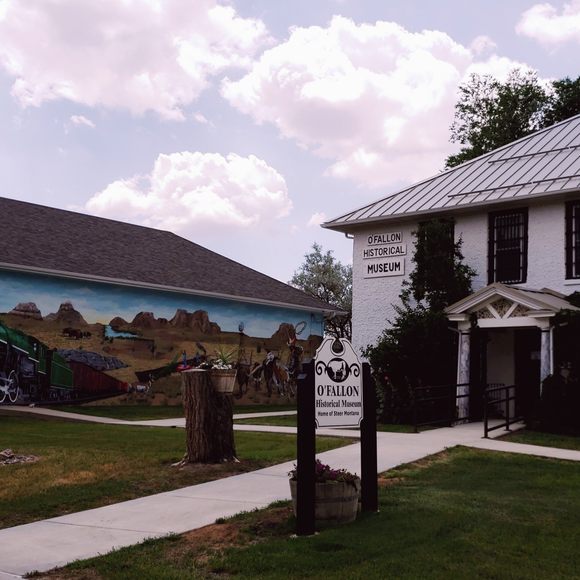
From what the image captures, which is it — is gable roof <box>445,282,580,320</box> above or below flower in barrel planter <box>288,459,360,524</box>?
above

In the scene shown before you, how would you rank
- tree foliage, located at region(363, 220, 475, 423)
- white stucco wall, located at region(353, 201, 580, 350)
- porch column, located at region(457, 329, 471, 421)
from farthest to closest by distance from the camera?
white stucco wall, located at region(353, 201, 580, 350), porch column, located at region(457, 329, 471, 421), tree foliage, located at region(363, 220, 475, 423)

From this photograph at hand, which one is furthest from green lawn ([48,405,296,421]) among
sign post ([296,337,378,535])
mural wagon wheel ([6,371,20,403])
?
sign post ([296,337,378,535])

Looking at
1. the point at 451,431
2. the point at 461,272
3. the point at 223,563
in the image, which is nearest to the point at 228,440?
the point at 223,563

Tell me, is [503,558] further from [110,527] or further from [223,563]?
[110,527]

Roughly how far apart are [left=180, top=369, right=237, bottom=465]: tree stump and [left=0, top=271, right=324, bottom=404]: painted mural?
13.1 meters

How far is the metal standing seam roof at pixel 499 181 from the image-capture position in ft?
65.3

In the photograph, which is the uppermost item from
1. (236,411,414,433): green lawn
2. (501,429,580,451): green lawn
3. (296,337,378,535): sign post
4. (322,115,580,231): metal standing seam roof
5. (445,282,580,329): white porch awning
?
(322,115,580,231): metal standing seam roof

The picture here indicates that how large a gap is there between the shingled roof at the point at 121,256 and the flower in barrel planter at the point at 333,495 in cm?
1710

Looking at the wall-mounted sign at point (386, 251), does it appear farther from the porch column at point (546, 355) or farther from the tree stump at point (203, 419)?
the tree stump at point (203, 419)

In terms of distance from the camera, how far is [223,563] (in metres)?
6.14

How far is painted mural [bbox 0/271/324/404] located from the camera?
22906mm

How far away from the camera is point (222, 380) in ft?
36.7

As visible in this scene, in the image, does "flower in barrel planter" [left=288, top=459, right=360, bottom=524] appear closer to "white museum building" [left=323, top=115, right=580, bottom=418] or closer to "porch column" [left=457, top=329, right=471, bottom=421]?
"white museum building" [left=323, top=115, right=580, bottom=418]

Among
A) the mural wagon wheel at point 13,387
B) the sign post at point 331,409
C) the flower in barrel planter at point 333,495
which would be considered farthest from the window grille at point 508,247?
the mural wagon wheel at point 13,387
